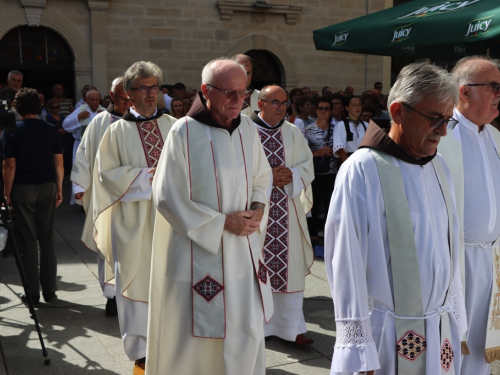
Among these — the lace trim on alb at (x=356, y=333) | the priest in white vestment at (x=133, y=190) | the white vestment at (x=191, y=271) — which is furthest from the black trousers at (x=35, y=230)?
the lace trim on alb at (x=356, y=333)

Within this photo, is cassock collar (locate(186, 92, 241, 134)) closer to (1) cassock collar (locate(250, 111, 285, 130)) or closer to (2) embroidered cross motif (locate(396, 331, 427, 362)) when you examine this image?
(1) cassock collar (locate(250, 111, 285, 130))

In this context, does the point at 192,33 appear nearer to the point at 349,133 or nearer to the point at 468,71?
the point at 349,133

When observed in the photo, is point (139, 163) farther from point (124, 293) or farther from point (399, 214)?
point (399, 214)

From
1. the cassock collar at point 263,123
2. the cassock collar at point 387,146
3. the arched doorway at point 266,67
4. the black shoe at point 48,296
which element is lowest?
the black shoe at point 48,296

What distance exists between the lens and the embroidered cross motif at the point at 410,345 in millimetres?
2406

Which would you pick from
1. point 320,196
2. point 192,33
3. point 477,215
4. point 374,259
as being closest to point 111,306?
point 477,215

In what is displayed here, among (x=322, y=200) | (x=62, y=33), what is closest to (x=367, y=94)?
(x=322, y=200)

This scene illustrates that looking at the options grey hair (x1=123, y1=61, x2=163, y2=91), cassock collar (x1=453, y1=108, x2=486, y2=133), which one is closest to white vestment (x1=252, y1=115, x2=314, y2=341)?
grey hair (x1=123, y1=61, x2=163, y2=91)

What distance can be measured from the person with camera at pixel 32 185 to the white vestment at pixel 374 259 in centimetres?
382

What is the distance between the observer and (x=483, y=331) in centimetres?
346

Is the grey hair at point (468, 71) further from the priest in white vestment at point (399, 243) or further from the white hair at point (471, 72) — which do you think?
the priest in white vestment at point (399, 243)

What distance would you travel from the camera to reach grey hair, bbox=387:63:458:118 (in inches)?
94.0

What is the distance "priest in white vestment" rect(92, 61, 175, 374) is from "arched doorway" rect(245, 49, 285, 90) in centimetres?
1130

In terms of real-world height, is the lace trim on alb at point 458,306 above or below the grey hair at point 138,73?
below
